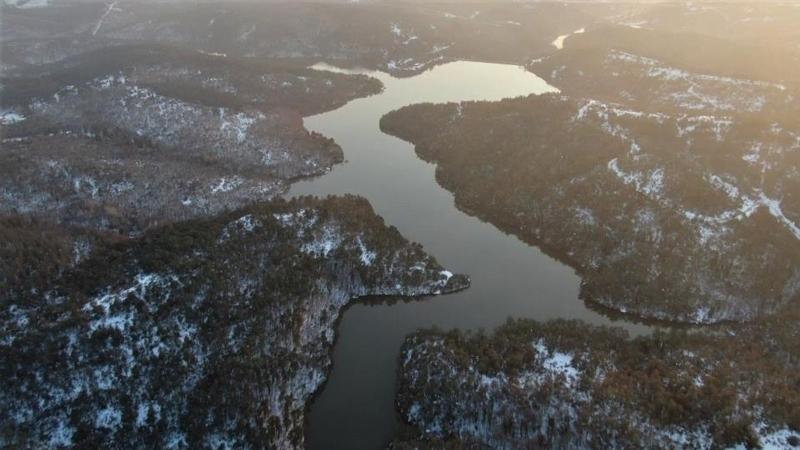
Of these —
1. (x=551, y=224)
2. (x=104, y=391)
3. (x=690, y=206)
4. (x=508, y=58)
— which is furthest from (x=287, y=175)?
(x=508, y=58)

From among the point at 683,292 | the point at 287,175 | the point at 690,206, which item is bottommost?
the point at 287,175

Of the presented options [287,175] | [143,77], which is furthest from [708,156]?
[143,77]

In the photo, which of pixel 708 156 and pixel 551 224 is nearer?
pixel 551 224

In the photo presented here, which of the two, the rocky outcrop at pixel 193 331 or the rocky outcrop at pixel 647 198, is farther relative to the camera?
the rocky outcrop at pixel 647 198

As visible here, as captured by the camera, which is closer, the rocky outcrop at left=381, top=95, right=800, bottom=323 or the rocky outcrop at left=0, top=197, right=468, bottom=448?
the rocky outcrop at left=0, top=197, right=468, bottom=448

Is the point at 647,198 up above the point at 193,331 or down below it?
above

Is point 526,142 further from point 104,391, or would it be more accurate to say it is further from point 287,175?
point 104,391

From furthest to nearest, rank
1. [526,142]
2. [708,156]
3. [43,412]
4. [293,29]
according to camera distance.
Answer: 1. [293,29]
2. [526,142]
3. [708,156]
4. [43,412]

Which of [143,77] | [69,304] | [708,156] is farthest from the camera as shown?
[143,77]

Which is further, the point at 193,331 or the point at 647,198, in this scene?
the point at 647,198

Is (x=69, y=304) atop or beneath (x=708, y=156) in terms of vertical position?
beneath
